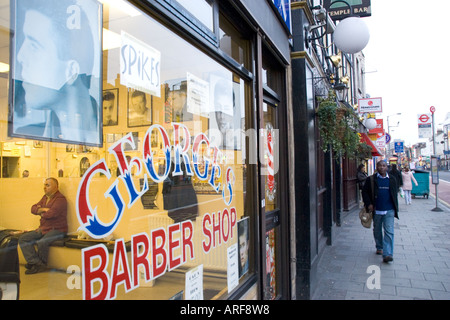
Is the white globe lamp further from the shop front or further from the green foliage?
the shop front

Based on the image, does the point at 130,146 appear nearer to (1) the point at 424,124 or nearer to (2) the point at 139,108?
(2) the point at 139,108

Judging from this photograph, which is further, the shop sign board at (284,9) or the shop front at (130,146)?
the shop sign board at (284,9)

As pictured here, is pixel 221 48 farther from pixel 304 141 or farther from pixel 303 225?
pixel 303 225

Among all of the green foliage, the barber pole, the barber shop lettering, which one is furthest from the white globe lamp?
the barber shop lettering

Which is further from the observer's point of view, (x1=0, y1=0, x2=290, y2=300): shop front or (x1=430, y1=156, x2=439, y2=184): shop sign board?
(x1=430, y1=156, x2=439, y2=184): shop sign board

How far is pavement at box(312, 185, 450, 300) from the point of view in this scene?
475 cm

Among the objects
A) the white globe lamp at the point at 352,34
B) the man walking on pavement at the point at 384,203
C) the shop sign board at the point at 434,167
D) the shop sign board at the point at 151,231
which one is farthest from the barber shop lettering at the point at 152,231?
the shop sign board at the point at 434,167

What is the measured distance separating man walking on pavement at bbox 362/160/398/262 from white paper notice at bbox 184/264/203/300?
4.79 metres

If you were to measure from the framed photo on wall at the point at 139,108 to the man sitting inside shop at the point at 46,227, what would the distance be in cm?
55

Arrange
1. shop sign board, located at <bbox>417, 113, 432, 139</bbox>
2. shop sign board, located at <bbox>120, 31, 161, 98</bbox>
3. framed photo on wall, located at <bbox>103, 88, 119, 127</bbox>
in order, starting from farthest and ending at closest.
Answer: shop sign board, located at <bbox>417, 113, 432, 139</bbox> → shop sign board, located at <bbox>120, 31, 161, 98</bbox> → framed photo on wall, located at <bbox>103, 88, 119, 127</bbox>

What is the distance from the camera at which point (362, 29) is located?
4.89 meters

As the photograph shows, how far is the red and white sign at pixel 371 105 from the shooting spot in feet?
43.5

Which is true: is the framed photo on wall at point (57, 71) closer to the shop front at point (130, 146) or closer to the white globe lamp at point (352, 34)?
the shop front at point (130, 146)

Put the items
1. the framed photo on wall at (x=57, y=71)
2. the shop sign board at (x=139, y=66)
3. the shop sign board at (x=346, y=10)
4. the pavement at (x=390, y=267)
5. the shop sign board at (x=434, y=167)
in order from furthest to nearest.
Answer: the shop sign board at (x=434, y=167) < the shop sign board at (x=346, y=10) < the pavement at (x=390, y=267) < the shop sign board at (x=139, y=66) < the framed photo on wall at (x=57, y=71)
